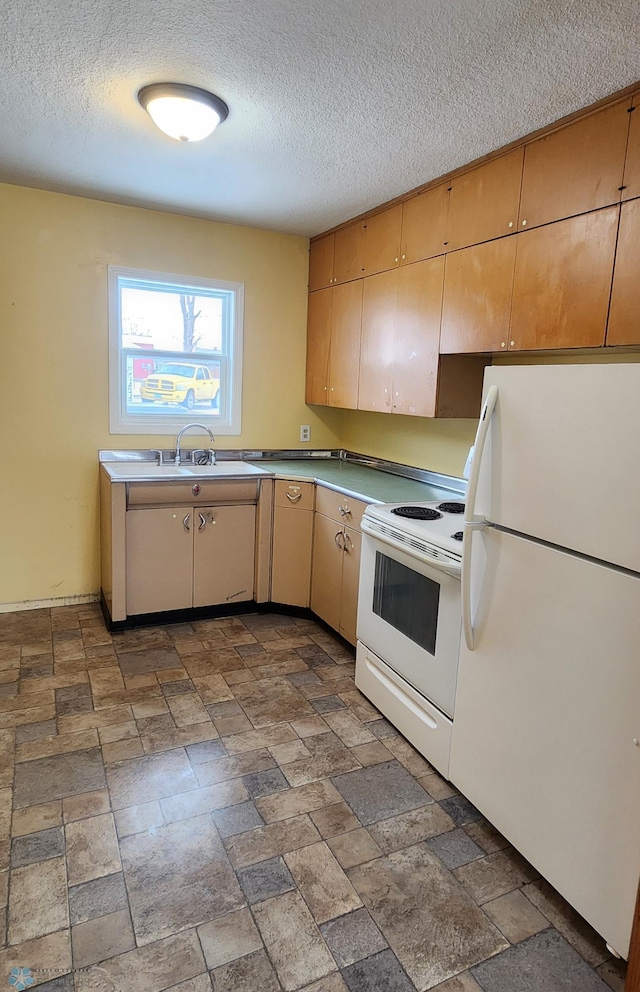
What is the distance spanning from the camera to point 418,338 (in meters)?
3.04

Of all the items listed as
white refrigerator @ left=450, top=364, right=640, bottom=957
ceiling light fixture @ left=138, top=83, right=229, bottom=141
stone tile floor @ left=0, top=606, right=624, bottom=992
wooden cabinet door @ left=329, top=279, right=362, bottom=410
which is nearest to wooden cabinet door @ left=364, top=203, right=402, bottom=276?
wooden cabinet door @ left=329, top=279, right=362, bottom=410

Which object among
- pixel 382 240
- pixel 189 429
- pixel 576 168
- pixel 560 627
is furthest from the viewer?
pixel 189 429

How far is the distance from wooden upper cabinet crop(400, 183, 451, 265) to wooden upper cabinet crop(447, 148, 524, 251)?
0.06m

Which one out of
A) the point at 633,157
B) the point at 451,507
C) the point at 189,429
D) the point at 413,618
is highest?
the point at 633,157

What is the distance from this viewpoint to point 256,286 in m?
3.95

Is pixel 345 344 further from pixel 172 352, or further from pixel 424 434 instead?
pixel 172 352

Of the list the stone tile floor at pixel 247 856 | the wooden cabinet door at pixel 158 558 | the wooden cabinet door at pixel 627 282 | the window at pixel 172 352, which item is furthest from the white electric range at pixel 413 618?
the window at pixel 172 352

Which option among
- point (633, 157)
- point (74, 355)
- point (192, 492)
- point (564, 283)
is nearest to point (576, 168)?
point (633, 157)

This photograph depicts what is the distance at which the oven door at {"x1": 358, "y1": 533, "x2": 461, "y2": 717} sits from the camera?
2096 mm

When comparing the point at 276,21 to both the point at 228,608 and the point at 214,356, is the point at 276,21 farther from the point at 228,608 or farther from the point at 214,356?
the point at 228,608

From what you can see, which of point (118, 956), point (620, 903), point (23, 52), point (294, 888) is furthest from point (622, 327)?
point (118, 956)

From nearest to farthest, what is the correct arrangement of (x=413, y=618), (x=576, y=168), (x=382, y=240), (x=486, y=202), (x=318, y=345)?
1. (x=576, y=168)
2. (x=413, y=618)
3. (x=486, y=202)
4. (x=382, y=240)
5. (x=318, y=345)

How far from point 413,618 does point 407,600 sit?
0.08m

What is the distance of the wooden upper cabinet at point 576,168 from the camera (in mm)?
2000
